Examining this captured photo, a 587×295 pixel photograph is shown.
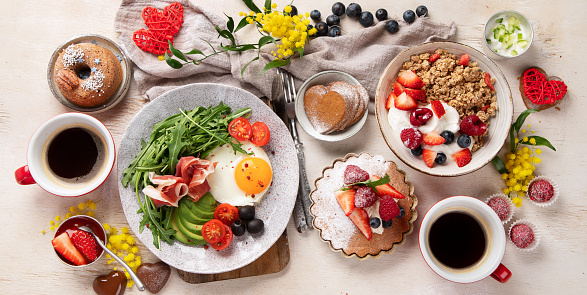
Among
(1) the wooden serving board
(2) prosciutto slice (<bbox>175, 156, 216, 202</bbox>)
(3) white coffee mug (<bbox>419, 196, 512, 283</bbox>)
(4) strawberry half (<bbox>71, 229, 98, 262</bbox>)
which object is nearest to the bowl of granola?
(3) white coffee mug (<bbox>419, 196, 512, 283</bbox>)

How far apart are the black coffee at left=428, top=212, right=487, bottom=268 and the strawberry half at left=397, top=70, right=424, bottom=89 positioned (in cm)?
76

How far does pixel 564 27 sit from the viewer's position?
98.0 inches

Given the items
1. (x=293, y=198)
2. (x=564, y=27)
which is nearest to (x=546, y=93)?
(x=564, y=27)

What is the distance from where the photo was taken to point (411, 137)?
2.11 meters

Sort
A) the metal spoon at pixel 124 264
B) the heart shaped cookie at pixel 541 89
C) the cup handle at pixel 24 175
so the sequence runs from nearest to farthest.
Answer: the cup handle at pixel 24 175
the metal spoon at pixel 124 264
the heart shaped cookie at pixel 541 89

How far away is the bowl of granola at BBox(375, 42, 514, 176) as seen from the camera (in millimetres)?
2148

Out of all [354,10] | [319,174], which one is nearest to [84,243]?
[319,174]

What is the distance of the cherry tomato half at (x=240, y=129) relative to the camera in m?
2.21

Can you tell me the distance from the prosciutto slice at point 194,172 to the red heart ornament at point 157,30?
2.54 feet

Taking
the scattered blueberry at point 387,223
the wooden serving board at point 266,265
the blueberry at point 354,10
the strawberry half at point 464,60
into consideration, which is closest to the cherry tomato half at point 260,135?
the wooden serving board at point 266,265

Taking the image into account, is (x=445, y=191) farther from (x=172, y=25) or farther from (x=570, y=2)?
(x=172, y=25)

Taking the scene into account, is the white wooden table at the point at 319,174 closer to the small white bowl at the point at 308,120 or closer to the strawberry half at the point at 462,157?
the small white bowl at the point at 308,120

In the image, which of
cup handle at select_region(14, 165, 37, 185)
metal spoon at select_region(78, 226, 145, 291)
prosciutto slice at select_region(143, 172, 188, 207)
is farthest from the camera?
metal spoon at select_region(78, 226, 145, 291)

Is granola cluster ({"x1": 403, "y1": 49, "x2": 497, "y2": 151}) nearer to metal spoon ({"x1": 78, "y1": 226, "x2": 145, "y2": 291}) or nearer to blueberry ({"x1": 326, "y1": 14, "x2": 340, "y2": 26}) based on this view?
blueberry ({"x1": 326, "y1": 14, "x2": 340, "y2": 26})
